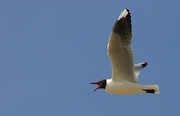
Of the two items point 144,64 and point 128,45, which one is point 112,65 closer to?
point 128,45

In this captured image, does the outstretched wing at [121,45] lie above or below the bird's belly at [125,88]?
above

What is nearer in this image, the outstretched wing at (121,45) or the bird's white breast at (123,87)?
the outstretched wing at (121,45)

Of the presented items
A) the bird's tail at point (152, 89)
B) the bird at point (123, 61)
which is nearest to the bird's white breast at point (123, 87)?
the bird at point (123, 61)

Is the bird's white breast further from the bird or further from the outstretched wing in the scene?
the outstretched wing

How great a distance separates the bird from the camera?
458 inches

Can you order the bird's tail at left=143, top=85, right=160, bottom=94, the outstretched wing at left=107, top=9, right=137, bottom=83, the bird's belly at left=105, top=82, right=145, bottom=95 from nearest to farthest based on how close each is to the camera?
the outstretched wing at left=107, top=9, right=137, bottom=83
the bird's tail at left=143, top=85, right=160, bottom=94
the bird's belly at left=105, top=82, right=145, bottom=95

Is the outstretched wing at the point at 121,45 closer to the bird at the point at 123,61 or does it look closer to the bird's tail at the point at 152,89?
the bird at the point at 123,61

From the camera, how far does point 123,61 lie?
11.9 metres

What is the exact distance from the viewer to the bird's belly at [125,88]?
12.0m

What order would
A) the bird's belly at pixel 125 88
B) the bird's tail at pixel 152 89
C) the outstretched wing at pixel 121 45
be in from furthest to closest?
the bird's belly at pixel 125 88 → the bird's tail at pixel 152 89 → the outstretched wing at pixel 121 45

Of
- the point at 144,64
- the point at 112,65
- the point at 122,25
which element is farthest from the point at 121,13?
the point at 144,64

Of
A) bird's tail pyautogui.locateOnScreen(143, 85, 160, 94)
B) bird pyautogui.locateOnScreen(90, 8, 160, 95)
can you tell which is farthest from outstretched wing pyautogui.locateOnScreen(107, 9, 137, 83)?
bird's tail pyautogui.locateOnScreen(143, 85, 160, 94)

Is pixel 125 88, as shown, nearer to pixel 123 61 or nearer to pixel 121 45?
pixel 123 61

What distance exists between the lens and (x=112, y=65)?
11.9 m
